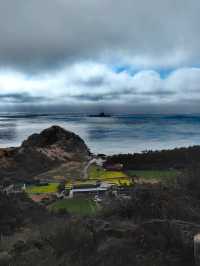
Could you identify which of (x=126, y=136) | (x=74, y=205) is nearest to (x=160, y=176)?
(x=74, y=205)

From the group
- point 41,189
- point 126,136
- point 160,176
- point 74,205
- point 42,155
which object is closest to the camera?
point 74,205

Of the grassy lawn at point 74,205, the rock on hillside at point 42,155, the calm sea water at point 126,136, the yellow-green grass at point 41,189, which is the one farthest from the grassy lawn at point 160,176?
the calm sea water at point 126,136

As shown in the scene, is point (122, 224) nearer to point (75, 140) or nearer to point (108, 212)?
point (108, 212)

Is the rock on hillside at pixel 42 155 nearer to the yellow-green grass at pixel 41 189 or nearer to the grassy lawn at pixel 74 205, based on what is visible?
the yellow-green grass at pixel 41 189

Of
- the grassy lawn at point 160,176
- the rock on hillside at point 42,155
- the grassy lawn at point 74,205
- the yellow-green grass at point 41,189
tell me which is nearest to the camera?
the grassy lawn at point 74,205

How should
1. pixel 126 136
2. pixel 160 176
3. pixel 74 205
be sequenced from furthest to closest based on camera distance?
1. pixel 126 136
2. pixel 160 176
3. pixel 74 205

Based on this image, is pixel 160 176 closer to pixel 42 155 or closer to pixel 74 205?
pixel 74 205

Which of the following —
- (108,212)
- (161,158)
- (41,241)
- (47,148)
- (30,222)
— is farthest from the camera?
(47,148)

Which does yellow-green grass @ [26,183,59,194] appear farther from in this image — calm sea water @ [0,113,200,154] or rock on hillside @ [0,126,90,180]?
calm sea water @ [0,113,200,154]

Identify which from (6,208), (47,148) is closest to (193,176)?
(6,208)
